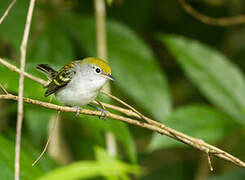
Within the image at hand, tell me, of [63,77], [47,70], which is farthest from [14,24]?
[63,77]

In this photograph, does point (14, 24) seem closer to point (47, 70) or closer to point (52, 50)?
point (52, 50)

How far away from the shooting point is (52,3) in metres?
4.25

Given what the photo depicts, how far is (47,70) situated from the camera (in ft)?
11.0

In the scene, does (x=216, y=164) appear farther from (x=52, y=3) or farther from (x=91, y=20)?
(x=52, y=3)

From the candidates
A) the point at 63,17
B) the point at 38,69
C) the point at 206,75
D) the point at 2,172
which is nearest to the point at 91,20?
the point at 63,17

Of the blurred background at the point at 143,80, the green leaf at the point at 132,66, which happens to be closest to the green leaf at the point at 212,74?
the blurred background at the point at 143,80

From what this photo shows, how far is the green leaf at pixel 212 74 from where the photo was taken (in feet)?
11.3

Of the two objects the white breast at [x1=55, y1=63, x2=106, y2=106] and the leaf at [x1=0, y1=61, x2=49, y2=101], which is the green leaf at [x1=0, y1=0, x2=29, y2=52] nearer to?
the white breast at [x1=55, y1=63, x2=106, y2=106]

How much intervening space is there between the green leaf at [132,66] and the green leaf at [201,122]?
0.95ft

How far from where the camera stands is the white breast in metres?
3.02

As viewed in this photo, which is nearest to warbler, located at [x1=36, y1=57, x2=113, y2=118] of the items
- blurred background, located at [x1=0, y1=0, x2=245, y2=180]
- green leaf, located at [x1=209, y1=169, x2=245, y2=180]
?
blurred background, located at [x1=0, y1=0, x2=245, y2=180]

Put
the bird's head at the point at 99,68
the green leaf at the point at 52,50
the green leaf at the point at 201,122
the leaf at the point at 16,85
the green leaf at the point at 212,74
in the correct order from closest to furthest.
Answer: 1. the leaf at the point at 16,85
2. the green leaf at the point at 201,122
3. the bird's head at the point at 99,68
4. the green leaf at the point at 212,74
5. the green leaf at the point at 52,50

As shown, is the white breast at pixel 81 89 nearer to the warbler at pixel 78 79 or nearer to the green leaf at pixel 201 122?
the warbler at pixel 78 79

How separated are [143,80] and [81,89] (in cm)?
72
